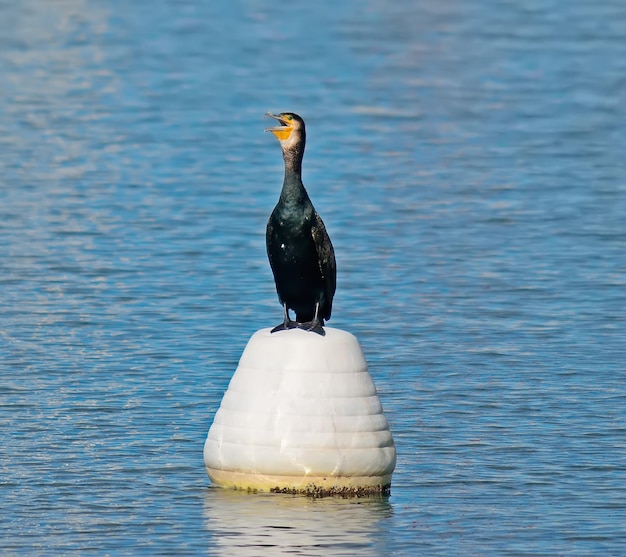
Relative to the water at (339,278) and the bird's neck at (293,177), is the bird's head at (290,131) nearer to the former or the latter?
the bird's neck at (293,177)

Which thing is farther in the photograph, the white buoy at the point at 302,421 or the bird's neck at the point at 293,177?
the bird's neck at the point at 293,177

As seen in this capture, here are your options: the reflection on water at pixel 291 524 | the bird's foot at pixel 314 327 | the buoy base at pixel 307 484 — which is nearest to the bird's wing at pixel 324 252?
the bird's foot at pixel 314 327

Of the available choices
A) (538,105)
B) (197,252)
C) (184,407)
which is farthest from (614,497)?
(538,105)

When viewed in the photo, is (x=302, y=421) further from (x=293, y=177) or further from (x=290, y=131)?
(x=290, y=131)

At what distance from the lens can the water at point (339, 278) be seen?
56.0 feet

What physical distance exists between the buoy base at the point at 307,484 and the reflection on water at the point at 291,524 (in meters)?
0.07

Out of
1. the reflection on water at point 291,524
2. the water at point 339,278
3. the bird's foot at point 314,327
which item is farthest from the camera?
the water at point 339,278

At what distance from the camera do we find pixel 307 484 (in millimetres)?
16484

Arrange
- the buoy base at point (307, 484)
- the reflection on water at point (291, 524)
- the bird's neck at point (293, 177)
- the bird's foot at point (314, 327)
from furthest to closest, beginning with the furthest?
the bird's neck at point (293, 177) < the bird's foot at point (314, 327) < the buoy base at point (307, 484) < the reflection on water at point (291, 524)

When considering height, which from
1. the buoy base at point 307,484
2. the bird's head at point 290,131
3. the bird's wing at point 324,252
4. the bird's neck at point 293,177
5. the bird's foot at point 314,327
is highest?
the bird's head at point 290,131

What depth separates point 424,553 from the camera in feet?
51.6

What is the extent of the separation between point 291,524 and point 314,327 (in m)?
1.81

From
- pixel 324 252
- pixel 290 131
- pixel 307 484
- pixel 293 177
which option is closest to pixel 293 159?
pixel 293 177

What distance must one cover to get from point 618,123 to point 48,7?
3269 cm
